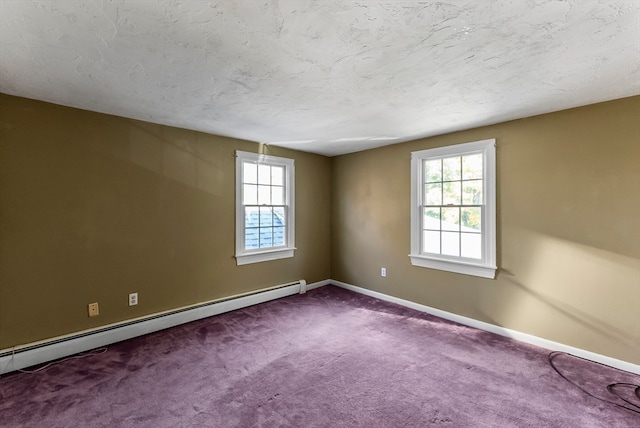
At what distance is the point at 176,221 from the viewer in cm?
338

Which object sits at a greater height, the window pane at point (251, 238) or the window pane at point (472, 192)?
the window pane at point (472, 192)

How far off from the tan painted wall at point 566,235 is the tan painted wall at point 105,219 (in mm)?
2916

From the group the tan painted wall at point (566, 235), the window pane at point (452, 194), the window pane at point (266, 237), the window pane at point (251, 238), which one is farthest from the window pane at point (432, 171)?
the window pane at point (251, 238)

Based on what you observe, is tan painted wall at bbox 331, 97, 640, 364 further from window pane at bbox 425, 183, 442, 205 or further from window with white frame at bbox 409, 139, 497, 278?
window pane at bbox 425, 183, 442, 205

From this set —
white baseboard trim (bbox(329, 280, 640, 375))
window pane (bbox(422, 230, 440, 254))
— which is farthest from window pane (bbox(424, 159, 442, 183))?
white baseboard trim (bbox(329, 280, 640, 375))

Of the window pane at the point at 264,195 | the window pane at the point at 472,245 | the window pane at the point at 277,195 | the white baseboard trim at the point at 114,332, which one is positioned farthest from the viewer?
the window pane at the point at 277,195

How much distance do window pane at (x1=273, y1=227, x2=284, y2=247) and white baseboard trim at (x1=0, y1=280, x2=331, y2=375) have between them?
68 cm

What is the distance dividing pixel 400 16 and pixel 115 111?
9.10 feet

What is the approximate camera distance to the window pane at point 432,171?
12.3ft

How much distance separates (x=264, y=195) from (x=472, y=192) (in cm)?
279

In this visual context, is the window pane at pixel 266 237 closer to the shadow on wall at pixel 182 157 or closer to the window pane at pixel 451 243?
the shadow on wall at pixel 182 157

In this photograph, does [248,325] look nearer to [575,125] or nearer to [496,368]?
[496,368]

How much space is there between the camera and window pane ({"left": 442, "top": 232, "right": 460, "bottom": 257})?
140 inches

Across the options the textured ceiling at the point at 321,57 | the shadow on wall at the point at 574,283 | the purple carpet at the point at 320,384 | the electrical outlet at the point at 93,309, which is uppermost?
→ the textured ceiling at the point at 321,57
